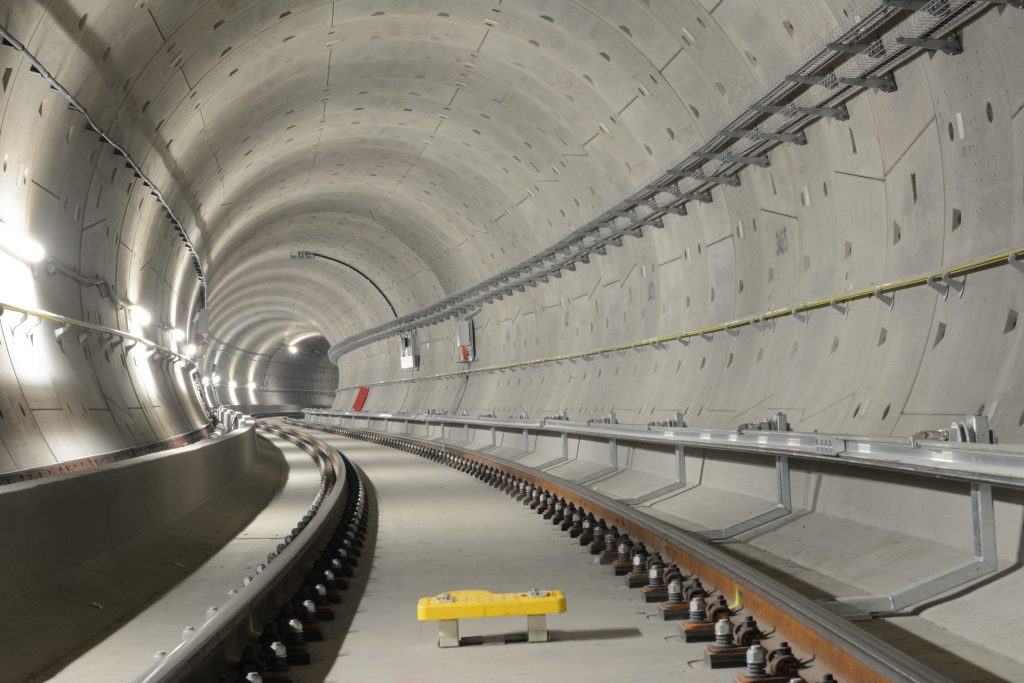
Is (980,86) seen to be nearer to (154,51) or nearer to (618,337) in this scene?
(154,51)

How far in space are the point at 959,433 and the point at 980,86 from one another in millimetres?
3219

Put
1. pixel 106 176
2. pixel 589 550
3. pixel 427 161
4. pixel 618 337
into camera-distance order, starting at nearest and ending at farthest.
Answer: pixel 589 550
pixel 106 176
pixel 618 337
pixel 427 161

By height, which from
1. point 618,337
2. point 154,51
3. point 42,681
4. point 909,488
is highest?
point 154,51

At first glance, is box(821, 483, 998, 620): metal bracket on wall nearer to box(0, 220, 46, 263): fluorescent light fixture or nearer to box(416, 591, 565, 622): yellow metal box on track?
box(416, 591, 565, 622): yellow metal box on track

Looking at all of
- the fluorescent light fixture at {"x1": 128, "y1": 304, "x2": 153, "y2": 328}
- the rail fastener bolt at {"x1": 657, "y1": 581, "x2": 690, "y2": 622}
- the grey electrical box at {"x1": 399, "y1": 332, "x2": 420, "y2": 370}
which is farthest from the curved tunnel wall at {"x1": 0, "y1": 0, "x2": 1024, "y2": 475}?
the grey electrical box at {"x1": 399, "y1": 332, "x2": 420, "y2": 370}

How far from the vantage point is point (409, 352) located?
129 feet

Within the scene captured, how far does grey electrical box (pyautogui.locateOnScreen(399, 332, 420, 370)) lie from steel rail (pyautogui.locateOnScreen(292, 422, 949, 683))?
29272mm

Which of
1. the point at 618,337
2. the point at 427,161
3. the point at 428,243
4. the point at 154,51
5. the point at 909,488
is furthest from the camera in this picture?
the point at 428,243

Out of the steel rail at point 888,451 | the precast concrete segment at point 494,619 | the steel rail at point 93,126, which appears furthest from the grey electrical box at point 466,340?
the steel rail at point 888,451

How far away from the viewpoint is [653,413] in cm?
1627

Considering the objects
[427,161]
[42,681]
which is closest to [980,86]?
[42,681]

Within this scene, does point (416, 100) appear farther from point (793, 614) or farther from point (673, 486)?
point (793, 614)

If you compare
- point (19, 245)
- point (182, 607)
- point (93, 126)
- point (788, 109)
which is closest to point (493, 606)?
point (182, 607)

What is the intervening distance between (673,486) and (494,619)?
6780 mm
